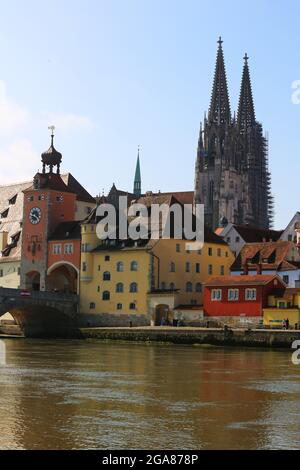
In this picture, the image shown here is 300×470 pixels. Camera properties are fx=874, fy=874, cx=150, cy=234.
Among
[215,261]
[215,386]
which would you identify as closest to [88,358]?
[215,386]

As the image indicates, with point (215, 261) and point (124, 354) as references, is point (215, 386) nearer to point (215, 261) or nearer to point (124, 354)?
point (124, 354)

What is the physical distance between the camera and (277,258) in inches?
3177

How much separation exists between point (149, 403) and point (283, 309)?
3981 cm

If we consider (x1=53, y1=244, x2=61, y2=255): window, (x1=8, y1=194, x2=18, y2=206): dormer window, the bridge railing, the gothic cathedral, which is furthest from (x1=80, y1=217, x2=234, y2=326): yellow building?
the gothic cathedral

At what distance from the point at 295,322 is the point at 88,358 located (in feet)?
68.0

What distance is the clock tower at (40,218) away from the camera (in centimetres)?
9000

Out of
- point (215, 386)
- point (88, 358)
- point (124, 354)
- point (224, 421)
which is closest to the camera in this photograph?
point (224, 421)

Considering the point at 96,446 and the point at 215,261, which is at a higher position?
the point at 215,261

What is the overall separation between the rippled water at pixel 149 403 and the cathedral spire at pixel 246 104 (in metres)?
117

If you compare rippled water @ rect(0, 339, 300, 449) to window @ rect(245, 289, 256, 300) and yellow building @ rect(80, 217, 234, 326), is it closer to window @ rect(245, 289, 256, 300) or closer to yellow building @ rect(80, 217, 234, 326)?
window @ rect(245, 289, 256, 300)

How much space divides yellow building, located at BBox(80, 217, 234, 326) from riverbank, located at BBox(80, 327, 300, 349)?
19.8 feet

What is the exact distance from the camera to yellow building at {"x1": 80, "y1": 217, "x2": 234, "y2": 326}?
78812mm

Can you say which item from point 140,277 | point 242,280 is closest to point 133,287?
point 140,277
